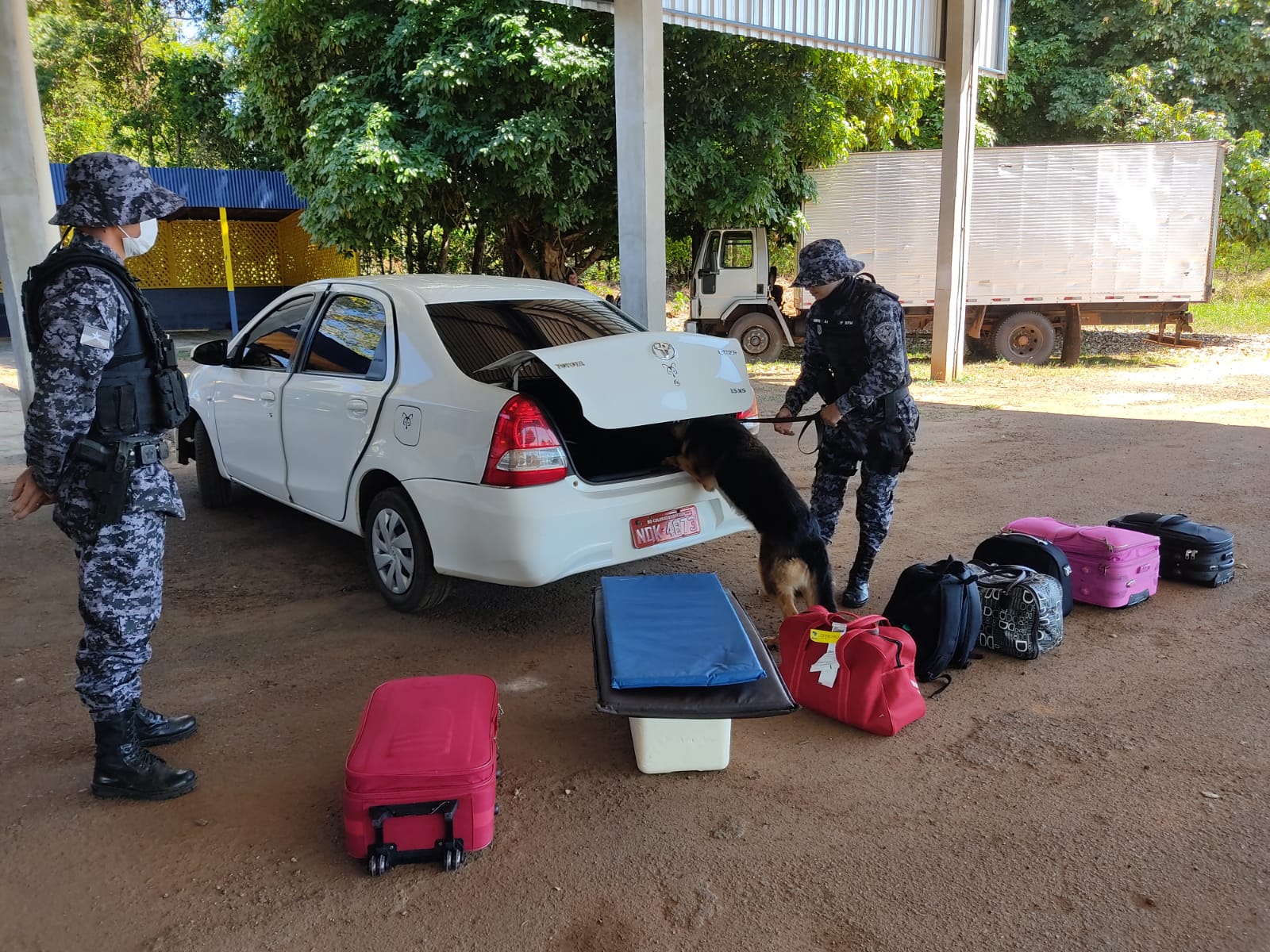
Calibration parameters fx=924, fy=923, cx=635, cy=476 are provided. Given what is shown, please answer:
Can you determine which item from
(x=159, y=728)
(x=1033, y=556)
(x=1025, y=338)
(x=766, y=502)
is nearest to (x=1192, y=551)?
(x=1033, y=556)

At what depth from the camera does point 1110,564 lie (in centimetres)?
419

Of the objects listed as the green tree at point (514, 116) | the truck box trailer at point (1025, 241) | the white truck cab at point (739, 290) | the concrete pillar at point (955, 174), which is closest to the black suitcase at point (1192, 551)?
the concrete pillar at point (955, 174)

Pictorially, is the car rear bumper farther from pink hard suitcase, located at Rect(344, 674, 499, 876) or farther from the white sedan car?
pink hard suitcase, located at Rect(344, 674, 499, 876)

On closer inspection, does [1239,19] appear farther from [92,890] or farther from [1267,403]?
[92,890]

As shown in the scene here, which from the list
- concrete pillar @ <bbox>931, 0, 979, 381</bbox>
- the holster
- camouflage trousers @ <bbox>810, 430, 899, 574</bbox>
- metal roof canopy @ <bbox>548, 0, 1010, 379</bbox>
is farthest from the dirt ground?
concrete pillar @ <bbox>931, 0, 979, 381</bbox>

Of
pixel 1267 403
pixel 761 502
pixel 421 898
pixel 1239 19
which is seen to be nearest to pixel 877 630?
pixel 761 502

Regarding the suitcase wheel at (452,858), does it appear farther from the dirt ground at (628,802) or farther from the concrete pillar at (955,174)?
the concrete pillar at (955,174)

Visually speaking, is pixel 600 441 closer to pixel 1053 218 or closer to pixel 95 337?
pixel 95 337

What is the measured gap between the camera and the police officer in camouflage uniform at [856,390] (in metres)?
4.08

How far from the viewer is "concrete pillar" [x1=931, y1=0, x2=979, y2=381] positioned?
11.3 metres

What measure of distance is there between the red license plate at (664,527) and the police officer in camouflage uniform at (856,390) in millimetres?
658

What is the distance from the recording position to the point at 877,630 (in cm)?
327

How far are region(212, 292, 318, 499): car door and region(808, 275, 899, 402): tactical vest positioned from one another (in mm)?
2614

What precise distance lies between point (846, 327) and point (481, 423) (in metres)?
1.71
